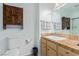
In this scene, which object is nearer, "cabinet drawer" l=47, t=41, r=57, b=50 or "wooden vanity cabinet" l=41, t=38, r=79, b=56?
"wooden vanity cabinet" l=41, t=38, r=79, b=56

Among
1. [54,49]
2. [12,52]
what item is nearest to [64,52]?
[54,49]

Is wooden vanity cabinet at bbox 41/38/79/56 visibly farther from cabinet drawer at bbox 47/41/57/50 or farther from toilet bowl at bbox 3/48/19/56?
toilet bowl at bbox 3/48/19/56

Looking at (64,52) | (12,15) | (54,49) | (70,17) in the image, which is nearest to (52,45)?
(54,49)

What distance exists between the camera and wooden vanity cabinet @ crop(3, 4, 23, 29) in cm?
132

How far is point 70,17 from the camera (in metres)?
1.35

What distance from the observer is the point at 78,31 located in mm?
1320

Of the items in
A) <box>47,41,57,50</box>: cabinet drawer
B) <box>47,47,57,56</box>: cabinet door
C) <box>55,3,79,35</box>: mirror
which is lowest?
<box>47,47,57,56</box>: cabinet door

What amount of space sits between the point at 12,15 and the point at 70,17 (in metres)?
0.69

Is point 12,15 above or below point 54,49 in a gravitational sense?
above

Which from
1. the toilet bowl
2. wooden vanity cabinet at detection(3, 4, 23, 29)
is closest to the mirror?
wooden vanity cabinet at detection(3, 4, 23, 29)

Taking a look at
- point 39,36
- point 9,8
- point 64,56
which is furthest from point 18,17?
point 64,56

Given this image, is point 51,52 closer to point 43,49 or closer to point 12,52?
point 43,49

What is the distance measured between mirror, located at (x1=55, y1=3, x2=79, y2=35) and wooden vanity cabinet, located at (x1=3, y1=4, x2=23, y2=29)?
47cm

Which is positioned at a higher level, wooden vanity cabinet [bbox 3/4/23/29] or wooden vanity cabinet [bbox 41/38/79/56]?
wooden vanity cabinet [bbox 3/4/23/29]
